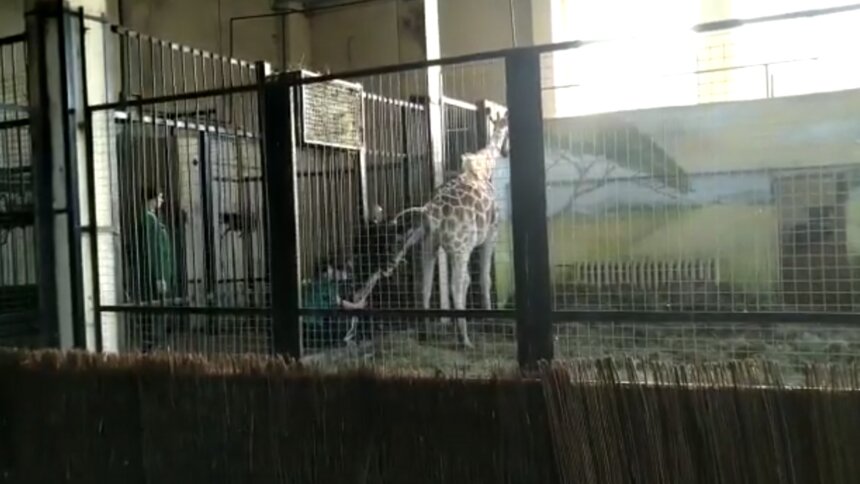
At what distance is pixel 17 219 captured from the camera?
471cm

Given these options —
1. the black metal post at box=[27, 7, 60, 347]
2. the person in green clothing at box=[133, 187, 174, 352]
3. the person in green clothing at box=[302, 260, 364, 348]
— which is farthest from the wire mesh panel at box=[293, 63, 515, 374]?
the black metal post at box=[27, 7, 60, 347]

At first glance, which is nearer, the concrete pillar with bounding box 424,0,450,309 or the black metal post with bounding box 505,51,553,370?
the black metal post with bounding box 505,51,553,370

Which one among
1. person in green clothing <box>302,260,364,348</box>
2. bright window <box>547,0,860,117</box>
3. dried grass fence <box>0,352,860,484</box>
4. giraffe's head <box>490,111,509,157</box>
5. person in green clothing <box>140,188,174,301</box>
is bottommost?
dried grass fence <box>0,352,860,484</box>

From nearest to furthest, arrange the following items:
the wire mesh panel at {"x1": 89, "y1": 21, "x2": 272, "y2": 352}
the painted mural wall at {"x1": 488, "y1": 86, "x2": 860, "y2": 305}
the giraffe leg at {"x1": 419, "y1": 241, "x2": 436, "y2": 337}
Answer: the painted mural wall at {"x1": 488, "y1": 86, "x2": 860, "y2": 305} < the wire mesh panel at {"x1": 89, "y1": 21, "x2": 272, "y2": 352} < the giraffe leg at {"x1": 419, "y1": 241, "x2": 436, "y2": 337}

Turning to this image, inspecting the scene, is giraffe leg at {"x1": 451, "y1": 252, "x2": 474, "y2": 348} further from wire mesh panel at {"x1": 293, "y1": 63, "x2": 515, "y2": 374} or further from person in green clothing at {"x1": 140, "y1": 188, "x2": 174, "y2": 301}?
person in green clothing at {"x1": 140, "y1": 188, "x2": 174, "y2": 301}

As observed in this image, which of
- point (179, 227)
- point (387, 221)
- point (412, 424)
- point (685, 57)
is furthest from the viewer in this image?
point (685, 57)

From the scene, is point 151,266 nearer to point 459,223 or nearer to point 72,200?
point 72,200

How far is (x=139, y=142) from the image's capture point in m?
4.80

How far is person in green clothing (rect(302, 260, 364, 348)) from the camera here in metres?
3.96

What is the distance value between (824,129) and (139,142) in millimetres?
3367

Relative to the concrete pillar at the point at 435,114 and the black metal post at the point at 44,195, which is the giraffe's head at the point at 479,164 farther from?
the black metal post at the point at 44,195

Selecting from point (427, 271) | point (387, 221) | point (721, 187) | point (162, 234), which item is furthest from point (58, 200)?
point (721, 187)

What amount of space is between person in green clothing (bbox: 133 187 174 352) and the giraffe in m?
1.08

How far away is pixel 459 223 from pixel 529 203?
71.0 inches
